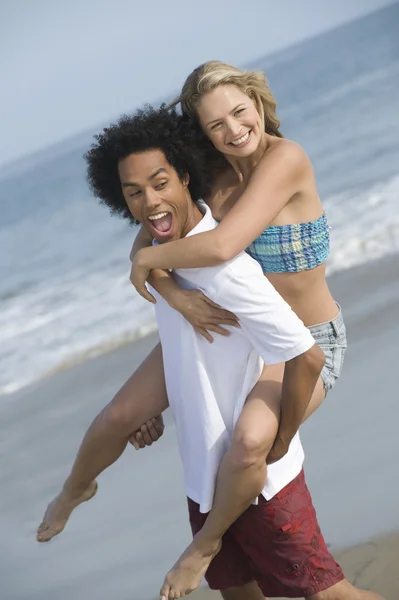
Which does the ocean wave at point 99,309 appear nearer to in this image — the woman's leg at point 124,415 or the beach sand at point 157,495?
the beach sand at point 157,495

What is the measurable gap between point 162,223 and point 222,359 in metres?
0.45

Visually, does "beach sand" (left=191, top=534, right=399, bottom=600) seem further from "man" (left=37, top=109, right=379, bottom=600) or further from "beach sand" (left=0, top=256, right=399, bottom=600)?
"man" (left=37, top=109, right=379, bottom=600)

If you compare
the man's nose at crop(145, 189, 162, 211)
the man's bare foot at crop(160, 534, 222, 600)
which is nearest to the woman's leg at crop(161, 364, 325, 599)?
the man's bare foot at crop(160, 534, 222, 600)

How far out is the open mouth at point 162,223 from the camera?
2.83 metres

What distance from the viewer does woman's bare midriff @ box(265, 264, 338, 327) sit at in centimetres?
319

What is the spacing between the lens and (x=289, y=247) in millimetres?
3131

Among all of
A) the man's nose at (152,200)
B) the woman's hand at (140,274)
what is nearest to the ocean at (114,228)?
the woman's hand at (140,274)

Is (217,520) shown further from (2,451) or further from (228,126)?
(2,451)

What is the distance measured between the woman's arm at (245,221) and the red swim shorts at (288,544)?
0.73m

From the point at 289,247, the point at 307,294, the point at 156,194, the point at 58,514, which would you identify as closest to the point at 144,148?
the point at 156,194

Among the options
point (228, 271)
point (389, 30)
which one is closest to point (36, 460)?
point (228, 271)

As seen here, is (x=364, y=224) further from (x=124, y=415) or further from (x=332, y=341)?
(x=124, y=415)

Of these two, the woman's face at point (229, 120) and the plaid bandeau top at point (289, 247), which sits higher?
the woman's face at point (229, 120)

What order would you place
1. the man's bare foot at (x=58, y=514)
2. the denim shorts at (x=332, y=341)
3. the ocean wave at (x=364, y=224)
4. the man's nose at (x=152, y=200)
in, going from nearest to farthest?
the man's nose at (x=152, y=200) → the denim shorts at (x=332, y=341) → the man's bare foot at (x=58, y=514) → the ocean wave at (x=364, y=224)
